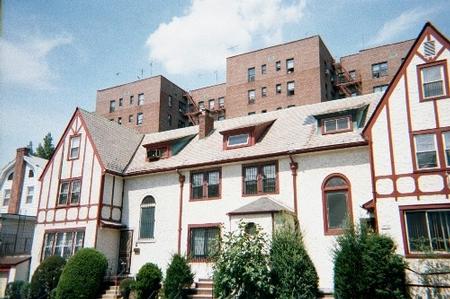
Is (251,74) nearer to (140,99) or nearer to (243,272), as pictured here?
(140,99)

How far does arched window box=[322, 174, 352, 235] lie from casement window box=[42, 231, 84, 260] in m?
16.2

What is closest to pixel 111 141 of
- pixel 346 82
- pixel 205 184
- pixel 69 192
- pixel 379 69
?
pixel 69 192

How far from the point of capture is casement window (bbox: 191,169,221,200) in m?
26.2

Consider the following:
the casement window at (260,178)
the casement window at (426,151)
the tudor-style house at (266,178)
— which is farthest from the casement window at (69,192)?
the casement window at (426,151)

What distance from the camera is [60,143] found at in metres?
31.7

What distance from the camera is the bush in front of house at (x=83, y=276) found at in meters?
23.6

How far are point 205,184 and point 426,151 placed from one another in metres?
13.0

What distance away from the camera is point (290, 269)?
19.0 metres

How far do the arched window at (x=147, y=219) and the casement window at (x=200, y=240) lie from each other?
3.16 m

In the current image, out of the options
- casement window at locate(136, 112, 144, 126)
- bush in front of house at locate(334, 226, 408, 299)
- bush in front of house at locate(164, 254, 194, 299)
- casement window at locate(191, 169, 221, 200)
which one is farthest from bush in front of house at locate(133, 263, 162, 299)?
casement window at locate(136, 112, 144, 126)

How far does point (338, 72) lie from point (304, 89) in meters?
10.5

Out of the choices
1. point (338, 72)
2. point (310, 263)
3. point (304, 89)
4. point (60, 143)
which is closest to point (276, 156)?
point (310, 263)

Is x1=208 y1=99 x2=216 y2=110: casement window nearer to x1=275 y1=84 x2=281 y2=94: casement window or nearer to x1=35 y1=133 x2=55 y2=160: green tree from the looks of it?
x1=275 y1=84 x2=281 y2=94: casement window

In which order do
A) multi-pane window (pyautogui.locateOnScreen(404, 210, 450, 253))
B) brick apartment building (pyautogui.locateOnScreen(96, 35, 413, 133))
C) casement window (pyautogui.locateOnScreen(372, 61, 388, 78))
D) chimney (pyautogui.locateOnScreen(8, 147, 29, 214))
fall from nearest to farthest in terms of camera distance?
multi-pane window (pyautogui.locateOnScreen(404, 210, 450, 253)), chimney (pyautogui.locateOnScreen(8, 147, 29, 214)), brick apartment building (pyautogui.locateOnScreen(96, 35, 413, 133)), casement window (pyautogui.locateOnScreen(372, 61, 388, 78))
